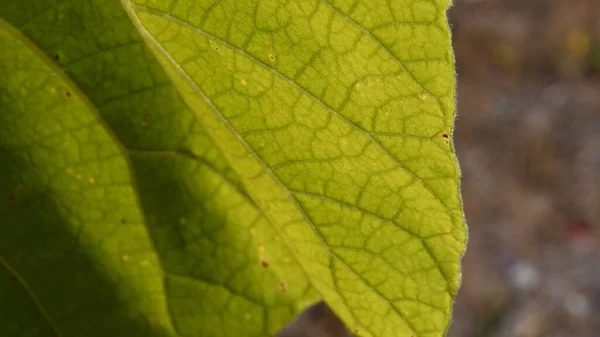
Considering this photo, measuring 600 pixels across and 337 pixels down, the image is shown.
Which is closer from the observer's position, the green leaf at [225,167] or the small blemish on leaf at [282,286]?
the green leaf at [225,167]

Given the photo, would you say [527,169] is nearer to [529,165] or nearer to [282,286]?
[529,165]

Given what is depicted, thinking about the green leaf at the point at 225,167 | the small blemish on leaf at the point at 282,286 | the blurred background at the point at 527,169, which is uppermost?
the green leaf at the point at 225,167

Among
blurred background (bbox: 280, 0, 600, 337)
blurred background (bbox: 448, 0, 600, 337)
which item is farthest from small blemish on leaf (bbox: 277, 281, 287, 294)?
blurred background (bbox: 448, 0, 600, 337)

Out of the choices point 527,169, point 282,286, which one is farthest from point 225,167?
point 527,169

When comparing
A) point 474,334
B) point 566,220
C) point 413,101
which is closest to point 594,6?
point 566,220

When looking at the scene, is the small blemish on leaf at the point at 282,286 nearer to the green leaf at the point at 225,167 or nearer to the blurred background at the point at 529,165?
the green leaf at the point at 225,167

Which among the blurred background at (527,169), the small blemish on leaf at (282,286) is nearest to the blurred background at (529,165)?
the blurred background at (527,169)

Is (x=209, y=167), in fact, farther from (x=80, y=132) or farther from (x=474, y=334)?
(x=474, y=334)
